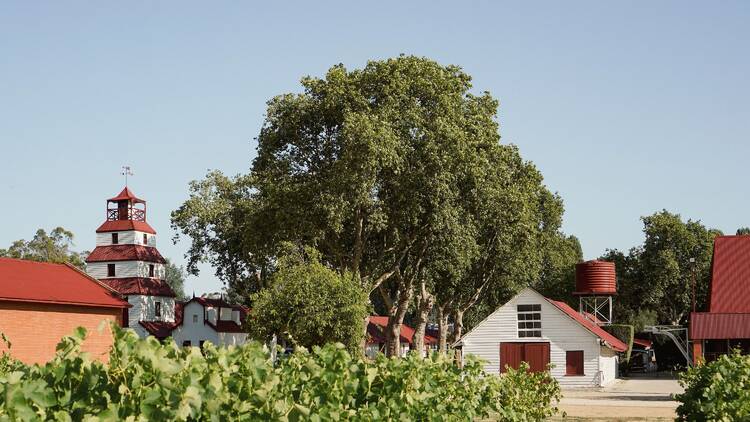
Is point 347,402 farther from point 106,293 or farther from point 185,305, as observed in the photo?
point 185,305

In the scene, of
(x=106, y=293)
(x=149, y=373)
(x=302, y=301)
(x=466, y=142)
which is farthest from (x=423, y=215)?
(x=149, y=373)

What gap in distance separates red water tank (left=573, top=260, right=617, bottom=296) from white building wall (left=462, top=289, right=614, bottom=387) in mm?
14517

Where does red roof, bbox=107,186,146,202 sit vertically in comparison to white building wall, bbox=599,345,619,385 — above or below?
above

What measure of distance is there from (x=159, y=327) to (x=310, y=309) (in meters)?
39.7

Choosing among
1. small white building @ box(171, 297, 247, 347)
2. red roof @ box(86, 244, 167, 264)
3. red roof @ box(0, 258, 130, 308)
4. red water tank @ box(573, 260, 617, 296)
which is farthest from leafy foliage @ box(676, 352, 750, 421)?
red roof @ box(86, 244, 167, 264)

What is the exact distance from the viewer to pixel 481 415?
51.8 ft

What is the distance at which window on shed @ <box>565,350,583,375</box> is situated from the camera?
5253cm

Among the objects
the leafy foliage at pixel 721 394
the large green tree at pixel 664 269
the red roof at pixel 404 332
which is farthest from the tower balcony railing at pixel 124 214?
the leafy foliage at pixel 721 394

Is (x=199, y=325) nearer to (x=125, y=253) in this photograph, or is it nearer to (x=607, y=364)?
(x=125, y=253)

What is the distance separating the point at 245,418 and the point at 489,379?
9267 mm

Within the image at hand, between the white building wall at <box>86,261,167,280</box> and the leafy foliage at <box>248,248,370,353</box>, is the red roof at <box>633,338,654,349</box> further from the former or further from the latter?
the leafy foliage at <box>248,248,370,353</box>

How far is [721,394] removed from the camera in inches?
A: 673

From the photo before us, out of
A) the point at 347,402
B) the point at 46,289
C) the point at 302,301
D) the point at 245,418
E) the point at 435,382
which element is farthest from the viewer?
the point at 46,289

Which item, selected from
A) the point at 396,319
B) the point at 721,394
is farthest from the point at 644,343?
the point at 721,394
